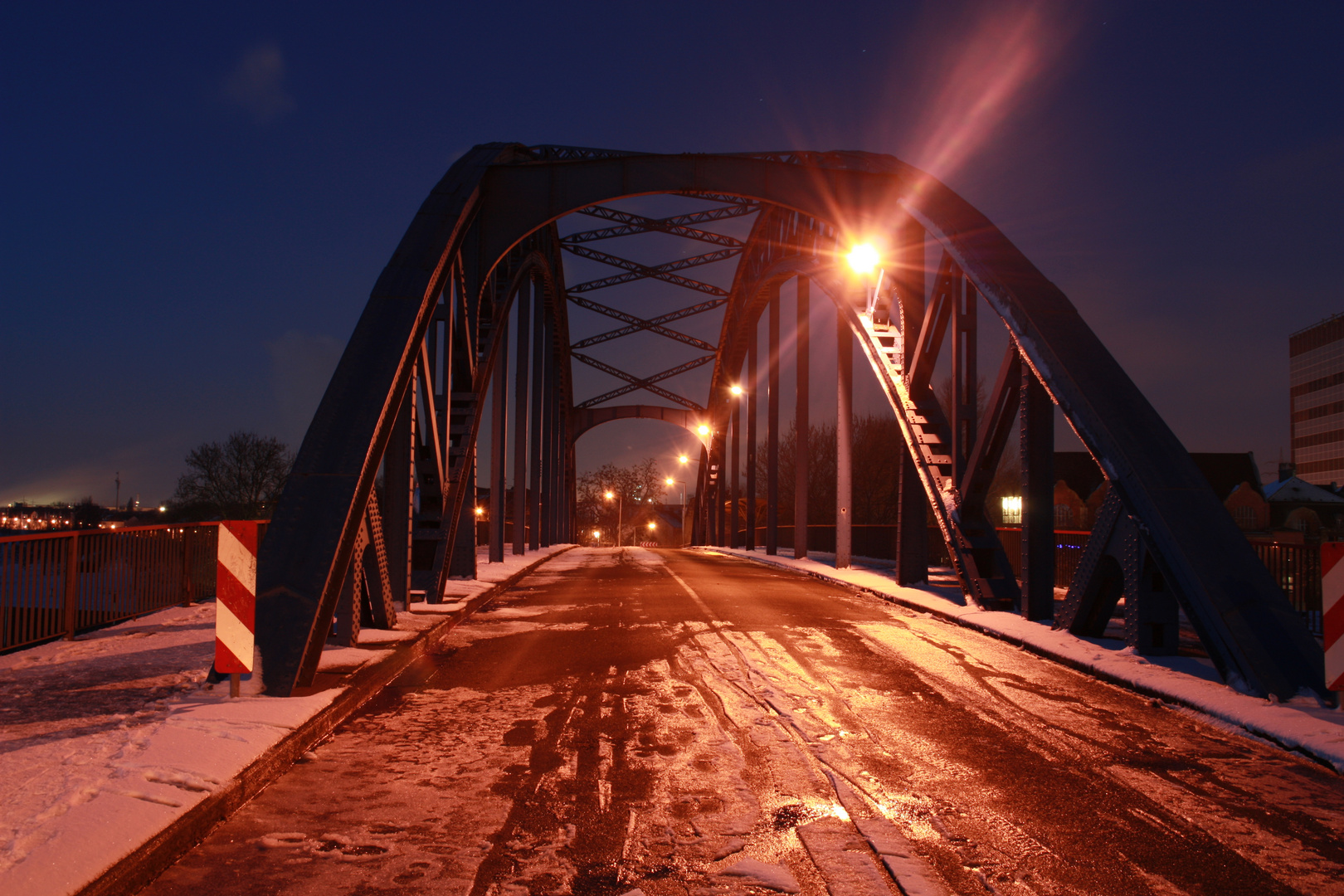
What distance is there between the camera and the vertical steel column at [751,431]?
1316 inches

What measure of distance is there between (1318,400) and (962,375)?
99.3 m

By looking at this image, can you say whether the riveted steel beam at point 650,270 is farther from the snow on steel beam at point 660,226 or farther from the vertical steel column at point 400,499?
the vertical steel column at point 400,499

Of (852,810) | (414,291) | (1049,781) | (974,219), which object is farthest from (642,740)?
(974,219)

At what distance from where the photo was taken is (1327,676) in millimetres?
5746

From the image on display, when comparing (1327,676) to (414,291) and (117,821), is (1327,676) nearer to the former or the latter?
(117,821)

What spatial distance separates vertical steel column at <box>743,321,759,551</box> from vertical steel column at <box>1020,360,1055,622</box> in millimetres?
21153

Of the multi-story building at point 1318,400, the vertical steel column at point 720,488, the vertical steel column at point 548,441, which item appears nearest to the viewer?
the vertical steel column at point 548,441

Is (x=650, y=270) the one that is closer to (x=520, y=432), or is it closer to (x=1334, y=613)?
(x=520, y=432)

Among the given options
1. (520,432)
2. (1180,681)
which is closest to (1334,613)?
(1180,681)

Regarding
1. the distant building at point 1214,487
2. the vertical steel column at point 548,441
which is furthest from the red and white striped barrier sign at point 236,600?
the distant building at point 1214,487

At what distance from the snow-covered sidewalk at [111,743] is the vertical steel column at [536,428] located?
23.9 meters

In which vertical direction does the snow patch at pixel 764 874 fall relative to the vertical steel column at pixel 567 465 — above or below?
below

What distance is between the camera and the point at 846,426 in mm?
20922

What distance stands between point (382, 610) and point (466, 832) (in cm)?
551
